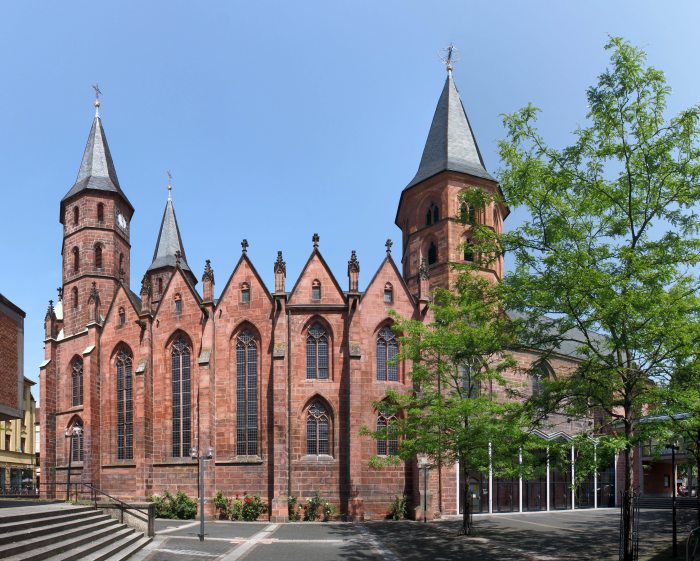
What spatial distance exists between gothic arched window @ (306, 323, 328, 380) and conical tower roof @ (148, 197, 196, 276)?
23.0m

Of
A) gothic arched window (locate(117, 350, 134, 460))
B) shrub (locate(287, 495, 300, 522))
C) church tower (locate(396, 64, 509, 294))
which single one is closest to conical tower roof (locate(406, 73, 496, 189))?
church tower (locate(396, 64, 509, 294))

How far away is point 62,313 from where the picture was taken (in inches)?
1609

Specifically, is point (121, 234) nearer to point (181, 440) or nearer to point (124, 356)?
point (124, 356)

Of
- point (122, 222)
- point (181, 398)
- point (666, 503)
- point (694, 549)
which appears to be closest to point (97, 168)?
point (122, 222)

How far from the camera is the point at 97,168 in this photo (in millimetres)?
42281

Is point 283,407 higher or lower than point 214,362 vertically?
lower

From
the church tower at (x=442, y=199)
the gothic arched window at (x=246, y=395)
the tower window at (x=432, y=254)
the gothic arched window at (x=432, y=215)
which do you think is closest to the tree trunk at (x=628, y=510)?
the church tower at (x=442, y=199)

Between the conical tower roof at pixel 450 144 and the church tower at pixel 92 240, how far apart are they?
2034 cm

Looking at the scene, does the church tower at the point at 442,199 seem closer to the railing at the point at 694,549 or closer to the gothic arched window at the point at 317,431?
the gothic arched window at the point at 317,431

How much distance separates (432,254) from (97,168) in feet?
80.8

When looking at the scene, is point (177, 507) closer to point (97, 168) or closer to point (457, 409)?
point (457, 409)

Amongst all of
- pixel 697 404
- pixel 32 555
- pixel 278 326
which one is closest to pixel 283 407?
pixel 278 326

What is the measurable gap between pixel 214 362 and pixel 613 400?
69.8ft

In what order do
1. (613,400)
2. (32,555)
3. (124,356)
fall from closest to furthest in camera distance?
(32,555), (613,400), (124,356)
